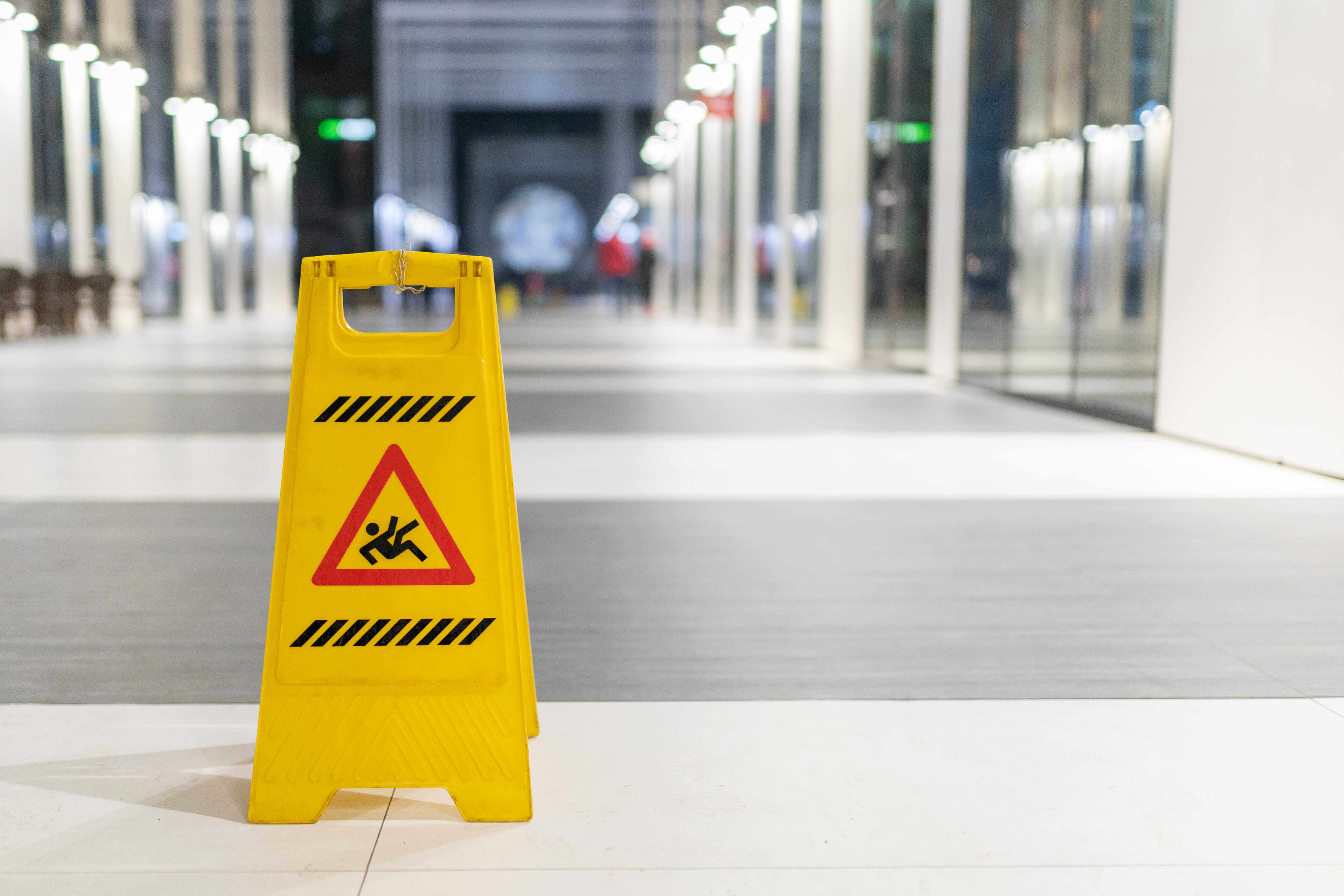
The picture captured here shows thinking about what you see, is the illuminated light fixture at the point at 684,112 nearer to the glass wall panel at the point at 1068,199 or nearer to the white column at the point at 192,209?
the white column at the point at 192,209

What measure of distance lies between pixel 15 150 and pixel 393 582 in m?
21.0

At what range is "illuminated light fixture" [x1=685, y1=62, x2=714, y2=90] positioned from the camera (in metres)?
24.6

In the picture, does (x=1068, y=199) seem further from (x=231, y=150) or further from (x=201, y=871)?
(x=231, y=150)

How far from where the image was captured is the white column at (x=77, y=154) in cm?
2259

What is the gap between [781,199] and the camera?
21.7 metres

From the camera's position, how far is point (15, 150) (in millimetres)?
20281

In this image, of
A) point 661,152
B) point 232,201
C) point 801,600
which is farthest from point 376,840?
point 661,152

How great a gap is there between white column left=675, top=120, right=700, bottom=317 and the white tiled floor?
3250 cm

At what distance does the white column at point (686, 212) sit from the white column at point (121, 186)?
1430 cm

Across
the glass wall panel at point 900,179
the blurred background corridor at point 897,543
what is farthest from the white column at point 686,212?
the glass wall panel at point 900,179

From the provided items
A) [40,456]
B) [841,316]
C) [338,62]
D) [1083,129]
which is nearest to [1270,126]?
[1083,129]

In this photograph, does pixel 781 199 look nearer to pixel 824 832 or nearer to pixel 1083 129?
pixel 1083 129

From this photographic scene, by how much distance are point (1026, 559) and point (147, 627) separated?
2.71 m

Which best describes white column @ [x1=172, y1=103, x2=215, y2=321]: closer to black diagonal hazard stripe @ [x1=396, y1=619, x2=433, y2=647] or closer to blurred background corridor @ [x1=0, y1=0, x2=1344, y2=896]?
blurred background corridor @ [x1=0, y1=0, x2=1344, y2=896]
